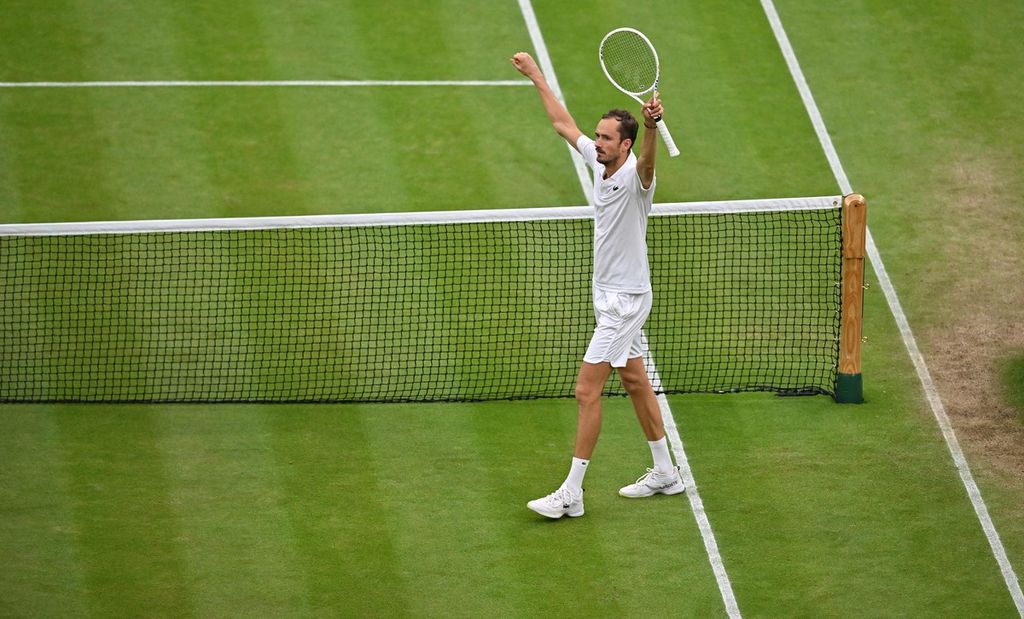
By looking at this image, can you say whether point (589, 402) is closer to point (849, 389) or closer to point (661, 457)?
point (661, 457)

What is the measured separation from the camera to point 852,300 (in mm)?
10398

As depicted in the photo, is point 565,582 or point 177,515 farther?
point 177,515

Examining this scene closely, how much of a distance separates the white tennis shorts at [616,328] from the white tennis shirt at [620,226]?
0.22 feet

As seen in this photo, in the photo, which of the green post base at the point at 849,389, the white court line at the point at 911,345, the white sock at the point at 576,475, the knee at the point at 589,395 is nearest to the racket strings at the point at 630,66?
the knee at the point at 589,395

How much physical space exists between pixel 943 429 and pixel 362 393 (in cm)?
445

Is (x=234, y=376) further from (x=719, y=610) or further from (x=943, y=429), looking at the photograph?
(x=943, y=429)

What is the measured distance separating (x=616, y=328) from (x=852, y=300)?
7.90 feet

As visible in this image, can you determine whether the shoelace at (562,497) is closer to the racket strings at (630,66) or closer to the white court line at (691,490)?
the white court line at (691,490)

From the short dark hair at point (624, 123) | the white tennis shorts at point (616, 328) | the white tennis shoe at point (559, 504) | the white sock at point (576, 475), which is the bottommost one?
the white tennis shoe at point (559, 504)

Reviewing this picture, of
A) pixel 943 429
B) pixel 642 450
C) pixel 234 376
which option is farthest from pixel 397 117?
pixel 943 429

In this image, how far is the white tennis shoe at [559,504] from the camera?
30.0 ft

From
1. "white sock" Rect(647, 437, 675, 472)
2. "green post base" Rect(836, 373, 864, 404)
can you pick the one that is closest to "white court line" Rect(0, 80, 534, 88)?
"green post base" Rect(836, 373, 864, 404)

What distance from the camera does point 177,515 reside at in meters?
9.17

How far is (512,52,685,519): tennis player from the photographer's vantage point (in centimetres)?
865
